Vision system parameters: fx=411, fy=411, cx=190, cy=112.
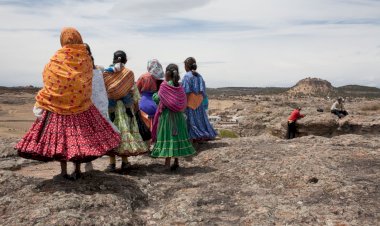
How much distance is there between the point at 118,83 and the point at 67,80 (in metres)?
1.50

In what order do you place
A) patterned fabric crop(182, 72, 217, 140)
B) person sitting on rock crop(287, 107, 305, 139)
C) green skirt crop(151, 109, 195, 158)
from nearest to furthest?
green skirt crop(151, 109, 195, 158), patterned fabric crop(182, 72, 217, 140), person sitting on rock crop(287, 107, 305, 139)

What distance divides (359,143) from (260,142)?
88.9 inches

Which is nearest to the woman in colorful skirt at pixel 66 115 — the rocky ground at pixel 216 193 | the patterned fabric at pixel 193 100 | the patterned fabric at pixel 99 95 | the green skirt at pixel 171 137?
the patterned fabric at pixel 99 95

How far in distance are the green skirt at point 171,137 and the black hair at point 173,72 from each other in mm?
562

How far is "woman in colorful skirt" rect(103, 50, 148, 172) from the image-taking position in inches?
265

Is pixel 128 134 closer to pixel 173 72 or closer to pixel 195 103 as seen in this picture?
pixel 173 72

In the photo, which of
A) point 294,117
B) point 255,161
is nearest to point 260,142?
point 255,161

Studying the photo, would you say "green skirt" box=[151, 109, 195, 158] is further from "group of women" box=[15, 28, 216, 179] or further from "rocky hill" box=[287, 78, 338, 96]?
"rocky hill" box=[287, 78, 338, 96]

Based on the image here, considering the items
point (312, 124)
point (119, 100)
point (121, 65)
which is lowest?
point (312, 124)

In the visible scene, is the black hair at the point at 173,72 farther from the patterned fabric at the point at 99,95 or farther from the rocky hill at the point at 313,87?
the rocky hill at the point at 313,87

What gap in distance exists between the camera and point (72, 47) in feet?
18.0

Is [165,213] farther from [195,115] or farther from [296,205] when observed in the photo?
[195,115]

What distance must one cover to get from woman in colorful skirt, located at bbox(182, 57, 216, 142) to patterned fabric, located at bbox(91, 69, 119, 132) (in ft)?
10.7

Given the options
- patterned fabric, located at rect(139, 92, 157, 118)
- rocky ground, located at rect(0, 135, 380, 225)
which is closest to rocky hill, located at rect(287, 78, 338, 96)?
patterned fabric, located at rect(139, 92, 157, 118)
